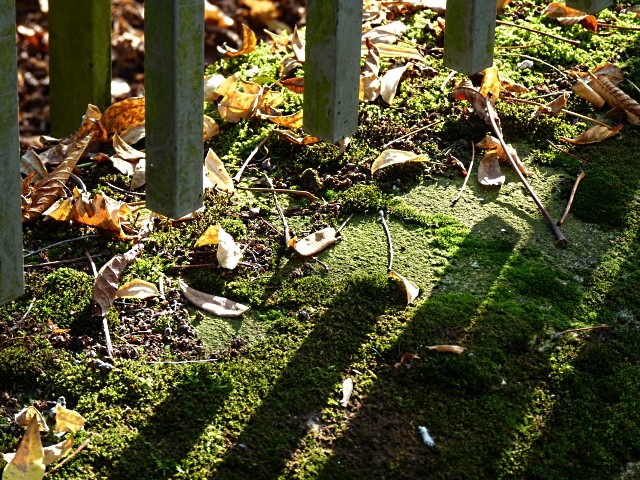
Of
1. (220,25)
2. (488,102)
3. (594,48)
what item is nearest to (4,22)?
(488,102)

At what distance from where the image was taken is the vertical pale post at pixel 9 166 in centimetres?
183

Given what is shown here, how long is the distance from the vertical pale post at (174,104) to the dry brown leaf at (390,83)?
102 cm

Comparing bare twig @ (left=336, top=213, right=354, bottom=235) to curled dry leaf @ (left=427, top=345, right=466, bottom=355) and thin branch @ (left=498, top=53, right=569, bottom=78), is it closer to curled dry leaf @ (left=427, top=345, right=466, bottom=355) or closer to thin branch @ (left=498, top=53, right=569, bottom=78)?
curled dry leaf @ (left=427, top=345, right=466, bottom=355)

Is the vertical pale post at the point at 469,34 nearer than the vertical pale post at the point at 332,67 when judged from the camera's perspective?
No

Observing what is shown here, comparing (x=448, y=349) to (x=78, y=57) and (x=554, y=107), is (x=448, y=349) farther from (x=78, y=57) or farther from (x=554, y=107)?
(x=78, y=57)

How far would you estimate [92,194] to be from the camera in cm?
267

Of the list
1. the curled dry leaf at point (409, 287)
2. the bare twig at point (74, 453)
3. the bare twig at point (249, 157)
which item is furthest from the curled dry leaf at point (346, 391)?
the bare twig at point (249, 157)

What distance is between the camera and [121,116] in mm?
2969

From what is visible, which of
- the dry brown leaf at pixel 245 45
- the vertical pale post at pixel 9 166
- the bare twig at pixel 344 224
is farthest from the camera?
the dry brown leaf at pixel 245 45

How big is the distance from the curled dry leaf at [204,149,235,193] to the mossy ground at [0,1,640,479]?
4 cm

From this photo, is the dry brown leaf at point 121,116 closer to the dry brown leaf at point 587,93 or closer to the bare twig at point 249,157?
the bare twig at point 249,157

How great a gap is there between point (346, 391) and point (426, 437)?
0.66 feet

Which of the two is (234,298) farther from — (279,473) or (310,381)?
(279,473)

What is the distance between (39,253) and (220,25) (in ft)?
11.7
